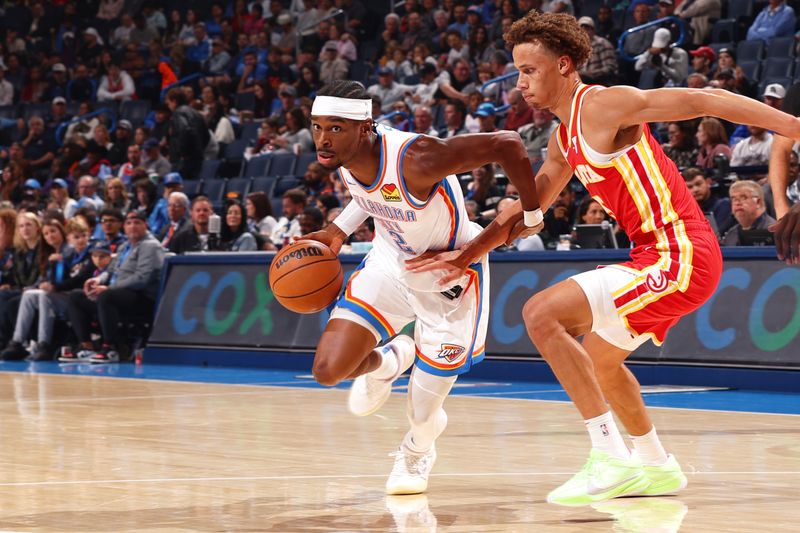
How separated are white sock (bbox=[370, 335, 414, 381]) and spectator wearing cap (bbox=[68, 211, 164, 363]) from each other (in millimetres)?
8371

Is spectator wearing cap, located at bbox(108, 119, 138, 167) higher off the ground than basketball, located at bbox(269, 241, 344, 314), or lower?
lower

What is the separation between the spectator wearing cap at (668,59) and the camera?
14953 mm

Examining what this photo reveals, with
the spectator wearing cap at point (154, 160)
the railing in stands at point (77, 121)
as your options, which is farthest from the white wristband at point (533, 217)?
the railing in stands at point (77, 121)

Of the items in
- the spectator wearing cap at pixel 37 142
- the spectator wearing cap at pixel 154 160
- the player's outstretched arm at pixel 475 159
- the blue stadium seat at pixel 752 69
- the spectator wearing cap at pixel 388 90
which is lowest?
the spectator wearing cap at pixel 37 142

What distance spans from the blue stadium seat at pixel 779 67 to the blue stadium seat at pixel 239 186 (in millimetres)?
7357

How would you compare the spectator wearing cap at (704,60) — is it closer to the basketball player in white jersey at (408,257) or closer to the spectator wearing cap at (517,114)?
A: the spectator wearing cap at (517,114)

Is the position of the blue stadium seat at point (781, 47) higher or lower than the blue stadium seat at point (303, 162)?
higher

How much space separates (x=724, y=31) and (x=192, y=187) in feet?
26.3

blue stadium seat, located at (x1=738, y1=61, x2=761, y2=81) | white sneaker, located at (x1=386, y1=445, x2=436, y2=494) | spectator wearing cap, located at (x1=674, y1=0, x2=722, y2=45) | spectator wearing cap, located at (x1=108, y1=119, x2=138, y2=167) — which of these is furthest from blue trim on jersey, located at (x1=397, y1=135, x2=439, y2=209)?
spectator wearing cap, located at (x1=108, y1=119, x2=138, y2=167)

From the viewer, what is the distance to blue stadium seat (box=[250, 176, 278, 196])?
17.6 meters

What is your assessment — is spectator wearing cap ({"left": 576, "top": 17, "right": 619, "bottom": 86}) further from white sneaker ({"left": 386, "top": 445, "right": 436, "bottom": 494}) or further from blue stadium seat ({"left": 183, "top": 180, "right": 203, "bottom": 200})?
white sneaker ({"left": 386, "top": 445, "right": 436, "bottom": 494})

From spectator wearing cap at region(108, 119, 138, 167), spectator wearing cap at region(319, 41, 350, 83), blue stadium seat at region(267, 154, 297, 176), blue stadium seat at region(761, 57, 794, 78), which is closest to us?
blue stadium seat at region(761, 57, 794, 78)

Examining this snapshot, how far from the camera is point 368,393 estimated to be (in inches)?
235

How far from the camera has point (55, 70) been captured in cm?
2431
